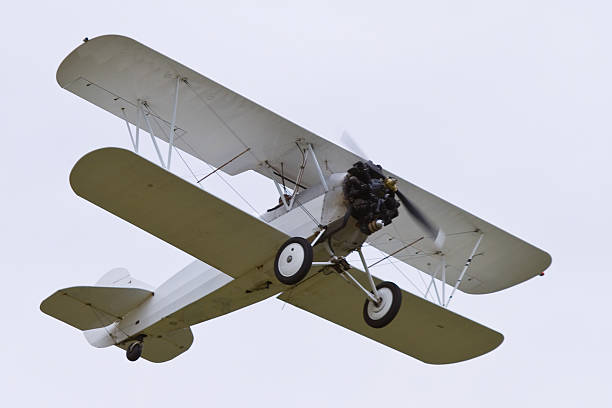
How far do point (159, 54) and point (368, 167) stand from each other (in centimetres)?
310

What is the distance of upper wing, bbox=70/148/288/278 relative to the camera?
14289 millimetres

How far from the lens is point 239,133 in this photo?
53.1 ft

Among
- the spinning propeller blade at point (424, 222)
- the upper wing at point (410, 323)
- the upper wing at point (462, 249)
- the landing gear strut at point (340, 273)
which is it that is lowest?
the landing gear strut at point (340, 273)

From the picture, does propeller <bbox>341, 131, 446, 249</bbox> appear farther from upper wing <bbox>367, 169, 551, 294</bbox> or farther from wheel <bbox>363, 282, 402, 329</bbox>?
upper wing <bbox>367, 169, 551, 294</bbox>

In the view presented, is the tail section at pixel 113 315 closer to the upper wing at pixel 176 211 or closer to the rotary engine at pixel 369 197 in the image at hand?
the upper wing at pixel 176 211

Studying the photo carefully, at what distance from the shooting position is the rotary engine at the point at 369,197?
48.7 ft

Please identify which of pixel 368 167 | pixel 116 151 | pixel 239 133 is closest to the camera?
pixel 116 151

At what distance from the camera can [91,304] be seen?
1712cm

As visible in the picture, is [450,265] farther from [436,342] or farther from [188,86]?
[188,86]

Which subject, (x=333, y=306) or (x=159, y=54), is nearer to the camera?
(x=159, y=54)

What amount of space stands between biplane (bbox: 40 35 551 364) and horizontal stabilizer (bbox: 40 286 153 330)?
0.02 m

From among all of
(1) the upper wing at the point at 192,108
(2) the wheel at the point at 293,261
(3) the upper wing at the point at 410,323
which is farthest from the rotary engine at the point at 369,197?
(3) the upper wing at the point at 410,323

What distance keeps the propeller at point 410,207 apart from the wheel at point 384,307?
86 centimetres

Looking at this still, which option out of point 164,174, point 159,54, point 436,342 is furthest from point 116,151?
point 436,342
